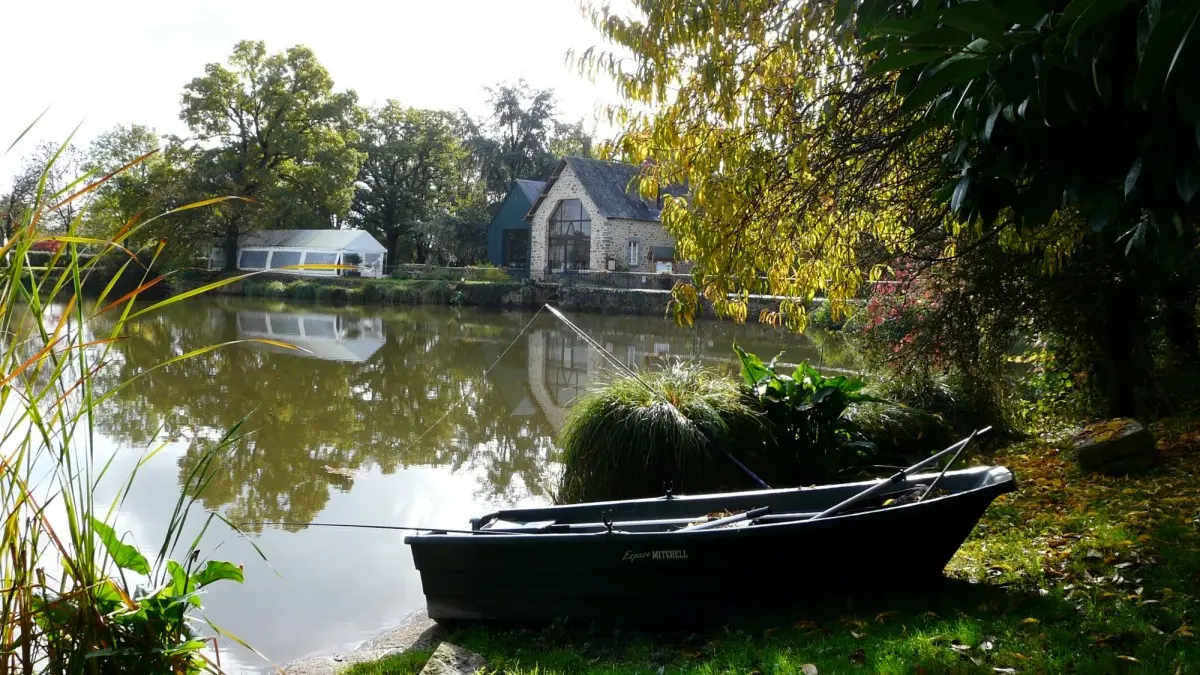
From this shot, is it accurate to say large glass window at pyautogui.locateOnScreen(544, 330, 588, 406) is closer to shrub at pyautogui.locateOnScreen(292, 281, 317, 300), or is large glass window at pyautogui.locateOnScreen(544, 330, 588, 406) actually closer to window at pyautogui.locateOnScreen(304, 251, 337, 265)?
shrub at pyautogui.locateOnScreen(292, 281, 317, 300)

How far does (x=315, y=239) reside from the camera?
43.0m

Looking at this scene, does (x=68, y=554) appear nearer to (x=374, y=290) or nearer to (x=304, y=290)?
(x=374, y=290)

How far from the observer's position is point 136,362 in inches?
648

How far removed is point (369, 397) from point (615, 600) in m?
9.32

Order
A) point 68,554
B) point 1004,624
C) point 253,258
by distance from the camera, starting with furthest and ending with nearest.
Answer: point 253,258, point 1004,624, point 68,554

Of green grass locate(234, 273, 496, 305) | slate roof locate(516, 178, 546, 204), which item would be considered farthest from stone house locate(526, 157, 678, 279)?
green grass locate(234, 273, 496, 305)

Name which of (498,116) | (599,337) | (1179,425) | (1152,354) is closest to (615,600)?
(1179,425)

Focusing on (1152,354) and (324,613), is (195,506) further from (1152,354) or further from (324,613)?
(1152,354)

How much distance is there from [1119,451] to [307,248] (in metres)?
40.8

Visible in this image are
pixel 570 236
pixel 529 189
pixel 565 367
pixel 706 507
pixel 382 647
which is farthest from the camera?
pixel 529 189

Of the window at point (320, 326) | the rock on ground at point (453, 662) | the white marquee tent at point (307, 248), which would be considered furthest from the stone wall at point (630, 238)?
the rock on ground at point (453, 662)

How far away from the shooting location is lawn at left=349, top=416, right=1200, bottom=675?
342 centimetres

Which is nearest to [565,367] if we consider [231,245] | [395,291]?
[395,291]

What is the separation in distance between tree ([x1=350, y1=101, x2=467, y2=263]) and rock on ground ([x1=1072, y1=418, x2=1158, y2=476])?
42364 mm
